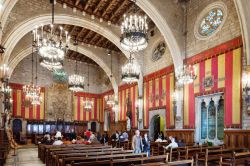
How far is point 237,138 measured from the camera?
31.5 ft

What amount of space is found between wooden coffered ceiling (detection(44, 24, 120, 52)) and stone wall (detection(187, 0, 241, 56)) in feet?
26.8

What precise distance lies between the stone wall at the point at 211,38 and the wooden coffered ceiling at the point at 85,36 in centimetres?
817

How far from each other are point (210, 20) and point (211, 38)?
102 cm

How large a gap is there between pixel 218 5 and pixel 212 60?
2.73 meters

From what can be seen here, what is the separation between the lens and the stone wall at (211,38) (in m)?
10.4

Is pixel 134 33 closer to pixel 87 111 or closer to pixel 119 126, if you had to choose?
pixel 119 126

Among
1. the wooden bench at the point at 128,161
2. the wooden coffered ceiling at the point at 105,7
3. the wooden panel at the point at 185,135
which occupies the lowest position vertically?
the wooden panel at the point at 185,135

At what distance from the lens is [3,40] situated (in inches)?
478

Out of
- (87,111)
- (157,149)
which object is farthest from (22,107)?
(157,149)

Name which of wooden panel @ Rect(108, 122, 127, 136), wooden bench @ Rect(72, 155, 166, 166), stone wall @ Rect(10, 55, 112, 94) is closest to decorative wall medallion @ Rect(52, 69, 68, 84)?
stone wall @ Rect(10, 55, 112, 94)

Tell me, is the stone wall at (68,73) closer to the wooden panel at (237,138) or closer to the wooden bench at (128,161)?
the wooden panel at (237,138)

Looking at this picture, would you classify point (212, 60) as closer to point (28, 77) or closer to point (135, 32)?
point (135, 32)

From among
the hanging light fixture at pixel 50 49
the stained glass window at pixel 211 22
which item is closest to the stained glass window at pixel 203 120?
the stained glass window at pixel 211 22

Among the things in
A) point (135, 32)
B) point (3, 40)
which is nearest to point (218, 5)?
point (135, 32)
